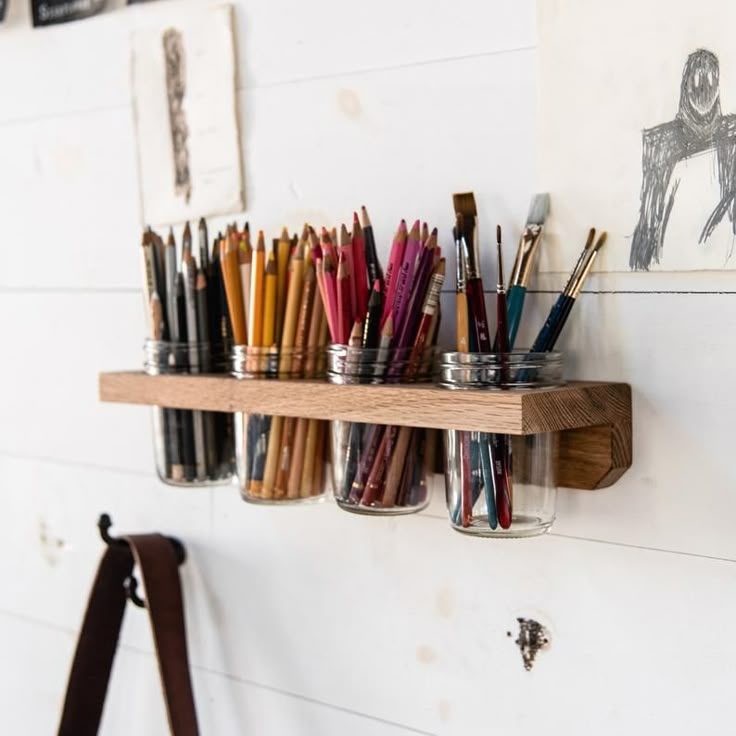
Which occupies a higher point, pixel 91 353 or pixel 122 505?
pixel 91 353

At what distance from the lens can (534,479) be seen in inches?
21.2

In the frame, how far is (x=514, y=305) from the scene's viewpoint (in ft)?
1.83

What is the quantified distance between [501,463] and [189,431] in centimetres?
22

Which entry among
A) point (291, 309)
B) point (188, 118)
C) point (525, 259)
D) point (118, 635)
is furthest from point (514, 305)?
point (118, 635)

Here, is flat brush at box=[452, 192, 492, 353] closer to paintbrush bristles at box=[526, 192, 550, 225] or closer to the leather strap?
paintbrush bristles at box=[526, 192, 550, 225]

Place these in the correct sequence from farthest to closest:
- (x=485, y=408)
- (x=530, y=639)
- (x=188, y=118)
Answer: (x=188, y=118) → (x=530, y=639) → (x=485, y=408)

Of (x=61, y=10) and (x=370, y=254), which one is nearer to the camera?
(x=370, y=254)

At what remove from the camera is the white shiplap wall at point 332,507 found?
0.54 m

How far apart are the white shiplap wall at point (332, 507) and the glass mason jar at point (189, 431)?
65 millimetres

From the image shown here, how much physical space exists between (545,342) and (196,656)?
1.22ft

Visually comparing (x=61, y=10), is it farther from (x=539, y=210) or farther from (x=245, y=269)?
(x=539, y=210)

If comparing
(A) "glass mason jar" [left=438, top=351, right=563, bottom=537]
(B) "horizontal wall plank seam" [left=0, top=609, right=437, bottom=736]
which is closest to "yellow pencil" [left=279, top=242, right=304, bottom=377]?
(A) "glass mason jar" [left=438, top=351, right=563, bottom=537]

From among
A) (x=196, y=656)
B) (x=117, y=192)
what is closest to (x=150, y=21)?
(x=117, y=192)

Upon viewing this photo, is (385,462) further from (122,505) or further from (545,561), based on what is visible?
(122,505)
